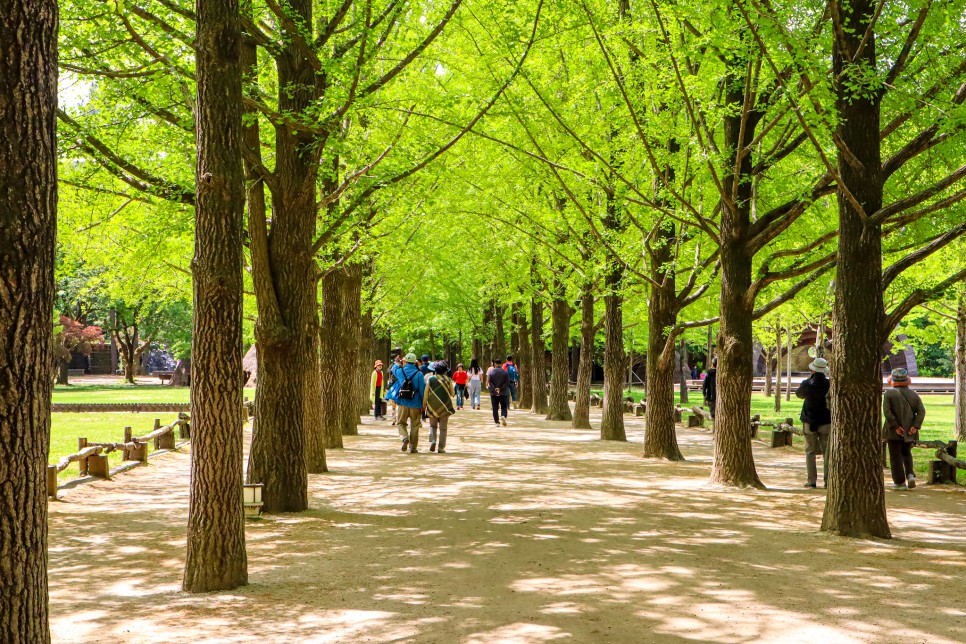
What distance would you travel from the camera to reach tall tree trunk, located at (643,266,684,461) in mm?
16312

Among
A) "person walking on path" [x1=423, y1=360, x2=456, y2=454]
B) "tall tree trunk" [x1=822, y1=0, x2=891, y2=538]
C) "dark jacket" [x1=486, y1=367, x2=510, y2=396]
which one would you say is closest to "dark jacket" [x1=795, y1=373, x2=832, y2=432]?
"tall tree trunk" [x1=822, y1=0, x2=891, y2=538]

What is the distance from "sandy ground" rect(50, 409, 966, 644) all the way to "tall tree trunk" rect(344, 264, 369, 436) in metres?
7.59

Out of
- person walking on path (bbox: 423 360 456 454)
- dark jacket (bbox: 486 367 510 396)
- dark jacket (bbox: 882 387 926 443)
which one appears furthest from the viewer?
dark jacket (bbox: 486 367 510 396)

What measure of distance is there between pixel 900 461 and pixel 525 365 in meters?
21.1

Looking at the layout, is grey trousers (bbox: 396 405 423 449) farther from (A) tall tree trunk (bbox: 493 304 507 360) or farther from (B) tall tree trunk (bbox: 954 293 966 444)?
(A) tall tree trunk (bbox: 493 304 507 360)

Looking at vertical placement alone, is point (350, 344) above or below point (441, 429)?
above

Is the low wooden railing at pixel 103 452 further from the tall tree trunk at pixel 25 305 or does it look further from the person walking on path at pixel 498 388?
A: the person walking on path at pixel 498 388

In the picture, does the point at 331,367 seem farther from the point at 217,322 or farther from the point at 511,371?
the point at 511,371

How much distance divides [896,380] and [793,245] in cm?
354

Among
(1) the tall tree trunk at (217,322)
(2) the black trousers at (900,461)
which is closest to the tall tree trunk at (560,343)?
(2) the black trousers at (900,461)

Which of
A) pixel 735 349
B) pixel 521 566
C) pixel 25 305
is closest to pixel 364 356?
pixel 735 349

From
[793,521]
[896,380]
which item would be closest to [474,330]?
[896,380]

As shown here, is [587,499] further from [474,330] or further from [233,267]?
[474,330]

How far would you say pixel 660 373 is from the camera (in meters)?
16.3
